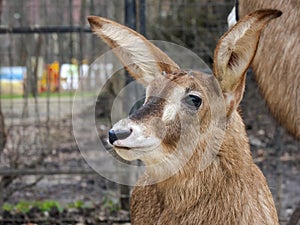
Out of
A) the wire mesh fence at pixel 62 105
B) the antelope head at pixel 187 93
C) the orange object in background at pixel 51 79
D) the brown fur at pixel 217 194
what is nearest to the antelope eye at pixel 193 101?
the antelope head at pixel 187 93

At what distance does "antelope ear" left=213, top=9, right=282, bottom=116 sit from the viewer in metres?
3.52

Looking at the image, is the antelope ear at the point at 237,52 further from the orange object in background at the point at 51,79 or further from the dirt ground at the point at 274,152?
the orange object in background at the point at 51,79

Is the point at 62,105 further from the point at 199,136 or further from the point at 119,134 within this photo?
the point at 119,134

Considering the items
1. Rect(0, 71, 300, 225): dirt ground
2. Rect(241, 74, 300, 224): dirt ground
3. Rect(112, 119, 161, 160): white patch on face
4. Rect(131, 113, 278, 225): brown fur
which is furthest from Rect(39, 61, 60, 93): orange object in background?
Rect(112, 119, 161, 160): white patch on face

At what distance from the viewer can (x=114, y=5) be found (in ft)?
26.9

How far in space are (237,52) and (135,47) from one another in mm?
539

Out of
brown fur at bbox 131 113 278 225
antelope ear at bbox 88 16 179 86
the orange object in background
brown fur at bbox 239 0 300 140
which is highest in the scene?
antelope ear at bbox 88 16 179 86

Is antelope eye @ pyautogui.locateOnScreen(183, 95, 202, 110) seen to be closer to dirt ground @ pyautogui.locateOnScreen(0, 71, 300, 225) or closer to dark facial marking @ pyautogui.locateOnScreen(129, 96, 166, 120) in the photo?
dark facial marking @ pyautogui.locateOnScreen(129, 96, 166, 120)

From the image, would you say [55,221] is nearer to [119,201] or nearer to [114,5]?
[119,201]

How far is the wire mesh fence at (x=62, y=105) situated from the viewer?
7.63 m

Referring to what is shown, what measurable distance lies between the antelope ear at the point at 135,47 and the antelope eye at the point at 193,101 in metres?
0.27

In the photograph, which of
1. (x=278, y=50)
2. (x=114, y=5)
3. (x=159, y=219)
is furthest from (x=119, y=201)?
(x=159, y=219)

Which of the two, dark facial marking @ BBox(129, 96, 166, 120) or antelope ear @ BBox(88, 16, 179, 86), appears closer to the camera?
dark facial marking @ BBox(129, 96, 166, 120)

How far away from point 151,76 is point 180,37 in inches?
200
